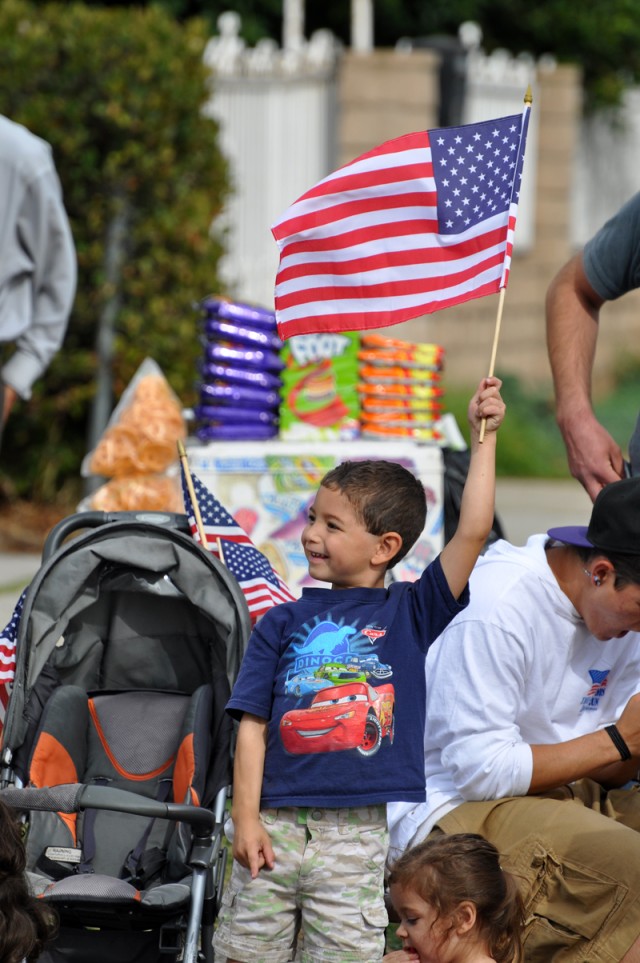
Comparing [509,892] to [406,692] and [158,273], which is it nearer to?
[406,692]

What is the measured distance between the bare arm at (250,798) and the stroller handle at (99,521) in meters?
0.85

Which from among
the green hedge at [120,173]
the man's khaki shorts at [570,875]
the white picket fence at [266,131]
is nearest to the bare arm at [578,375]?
the man's khaki shorts at [570,875]

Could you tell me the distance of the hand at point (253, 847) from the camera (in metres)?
3.15

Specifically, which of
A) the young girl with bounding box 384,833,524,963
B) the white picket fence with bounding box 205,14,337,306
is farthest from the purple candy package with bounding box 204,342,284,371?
the white picket fence with bounding box 205,14,337,306

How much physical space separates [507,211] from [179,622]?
1.42 meters

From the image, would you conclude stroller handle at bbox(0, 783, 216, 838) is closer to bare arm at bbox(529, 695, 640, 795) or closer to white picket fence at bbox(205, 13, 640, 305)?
bare arm at bbox(529, 695, 640, 795)

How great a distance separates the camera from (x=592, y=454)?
4055mm

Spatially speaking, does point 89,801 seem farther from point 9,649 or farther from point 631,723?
point 631,723

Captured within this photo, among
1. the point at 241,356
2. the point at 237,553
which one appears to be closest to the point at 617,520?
the point at 237,553

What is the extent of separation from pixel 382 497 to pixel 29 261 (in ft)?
10.7

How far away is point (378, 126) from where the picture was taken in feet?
38.3

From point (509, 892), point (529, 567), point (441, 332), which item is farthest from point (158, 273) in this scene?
point (509, 892)

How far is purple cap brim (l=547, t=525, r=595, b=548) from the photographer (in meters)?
3.53

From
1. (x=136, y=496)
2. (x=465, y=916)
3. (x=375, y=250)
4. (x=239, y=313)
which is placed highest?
(x=375, y=250)
